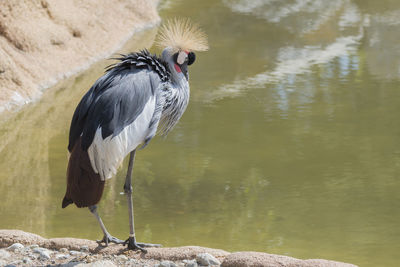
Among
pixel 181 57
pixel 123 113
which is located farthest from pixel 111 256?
pixel 181 57

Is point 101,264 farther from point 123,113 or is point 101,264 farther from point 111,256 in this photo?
point 123,113

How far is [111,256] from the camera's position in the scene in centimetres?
414

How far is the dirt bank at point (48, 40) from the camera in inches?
375

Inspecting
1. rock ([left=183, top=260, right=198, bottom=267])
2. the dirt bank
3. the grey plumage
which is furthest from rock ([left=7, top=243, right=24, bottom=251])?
the dirt bank

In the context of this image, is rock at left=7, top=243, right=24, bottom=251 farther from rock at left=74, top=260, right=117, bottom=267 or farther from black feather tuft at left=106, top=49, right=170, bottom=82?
black feather tuft at left=106, top=49, right=170, bottom=82

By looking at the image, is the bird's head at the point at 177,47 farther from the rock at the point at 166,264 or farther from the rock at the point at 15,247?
the rock at the point at 15,247

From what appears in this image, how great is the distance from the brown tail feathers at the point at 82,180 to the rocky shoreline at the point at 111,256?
359 mm

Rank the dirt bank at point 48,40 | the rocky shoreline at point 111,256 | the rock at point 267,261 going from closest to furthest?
the rock at point 267,261 < the rocky shoreline at point 111,256 < the dirt bank at point 48,40

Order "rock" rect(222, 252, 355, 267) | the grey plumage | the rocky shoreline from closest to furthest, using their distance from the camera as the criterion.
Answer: "rock" rect(222, 252, 355, 267) < the rocky shoreline < the grey plumage

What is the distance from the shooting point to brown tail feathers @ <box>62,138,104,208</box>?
12.8 ft

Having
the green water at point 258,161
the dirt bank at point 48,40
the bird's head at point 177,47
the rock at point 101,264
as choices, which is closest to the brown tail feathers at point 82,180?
the rock at point 101,264

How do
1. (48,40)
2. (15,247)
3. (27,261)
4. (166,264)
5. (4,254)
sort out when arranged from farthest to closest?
(48,40) < (15,247) < (4,254) < (27,261) < (166,264)

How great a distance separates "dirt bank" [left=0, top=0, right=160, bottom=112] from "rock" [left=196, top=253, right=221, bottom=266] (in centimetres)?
569

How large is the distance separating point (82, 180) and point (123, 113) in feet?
1.44
